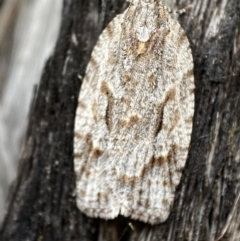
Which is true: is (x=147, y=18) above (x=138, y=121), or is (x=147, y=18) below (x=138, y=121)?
above

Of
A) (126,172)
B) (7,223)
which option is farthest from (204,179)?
(7,223)

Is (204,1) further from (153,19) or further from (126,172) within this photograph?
(126,172)

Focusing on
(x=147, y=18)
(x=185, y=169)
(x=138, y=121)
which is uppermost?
(x=147, y=18)

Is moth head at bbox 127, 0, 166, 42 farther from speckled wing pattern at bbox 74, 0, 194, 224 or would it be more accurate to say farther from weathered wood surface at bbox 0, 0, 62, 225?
weathered wood surface at bbox 0, 0, 62, 225

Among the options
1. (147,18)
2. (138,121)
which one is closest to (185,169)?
(138,121)

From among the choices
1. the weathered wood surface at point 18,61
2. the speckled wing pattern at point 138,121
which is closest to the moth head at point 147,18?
the speckled wing pattern at point 138,121

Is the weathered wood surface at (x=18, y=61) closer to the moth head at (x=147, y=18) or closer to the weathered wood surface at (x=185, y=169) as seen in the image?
the weathered wood surface at (x=185, y=169)

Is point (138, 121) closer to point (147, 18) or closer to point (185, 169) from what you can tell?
point (185, 169)

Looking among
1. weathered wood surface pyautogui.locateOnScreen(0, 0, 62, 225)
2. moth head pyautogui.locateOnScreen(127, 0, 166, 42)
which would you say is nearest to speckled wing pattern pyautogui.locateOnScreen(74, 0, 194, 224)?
moth head pyautogui.locateOnScreen(127, 0, 166, 42)
